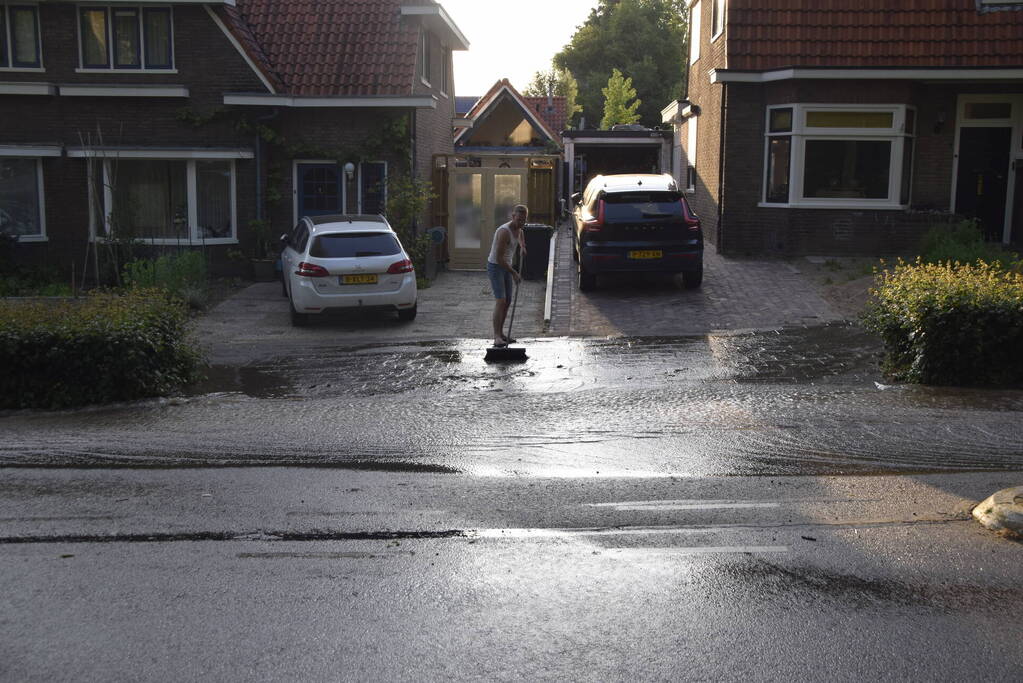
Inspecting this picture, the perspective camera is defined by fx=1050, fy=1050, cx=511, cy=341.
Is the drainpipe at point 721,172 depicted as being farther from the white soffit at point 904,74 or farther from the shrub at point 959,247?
the shrub at point 959,247

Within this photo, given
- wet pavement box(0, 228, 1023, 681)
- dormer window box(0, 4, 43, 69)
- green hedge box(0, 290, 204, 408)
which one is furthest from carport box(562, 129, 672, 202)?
green hedge box(0, 290, 204, 408)

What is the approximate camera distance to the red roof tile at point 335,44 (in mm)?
22297

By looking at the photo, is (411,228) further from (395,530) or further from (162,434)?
(395,530)

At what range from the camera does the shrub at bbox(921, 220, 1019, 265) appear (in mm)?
17661

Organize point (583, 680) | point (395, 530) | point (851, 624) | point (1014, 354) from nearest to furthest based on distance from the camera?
point (583, 680) → point (851, 624) → point (395, 530) → point (1014, 354)

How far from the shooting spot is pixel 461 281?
2227cm

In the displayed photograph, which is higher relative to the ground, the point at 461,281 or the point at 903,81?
the point at 903,81

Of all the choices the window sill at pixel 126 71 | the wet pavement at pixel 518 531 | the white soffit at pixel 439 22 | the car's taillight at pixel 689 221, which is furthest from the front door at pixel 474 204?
the wet pavement at pixel 518 531

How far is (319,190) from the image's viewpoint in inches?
899

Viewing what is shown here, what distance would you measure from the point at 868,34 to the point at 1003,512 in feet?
54.7

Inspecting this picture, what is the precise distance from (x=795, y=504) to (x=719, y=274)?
42.8 ft

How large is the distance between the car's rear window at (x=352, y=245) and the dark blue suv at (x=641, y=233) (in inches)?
134

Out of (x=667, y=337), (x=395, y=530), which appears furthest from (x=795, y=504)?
(x=667, y=337)

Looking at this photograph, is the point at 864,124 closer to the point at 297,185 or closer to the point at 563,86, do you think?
the point at 297,185
